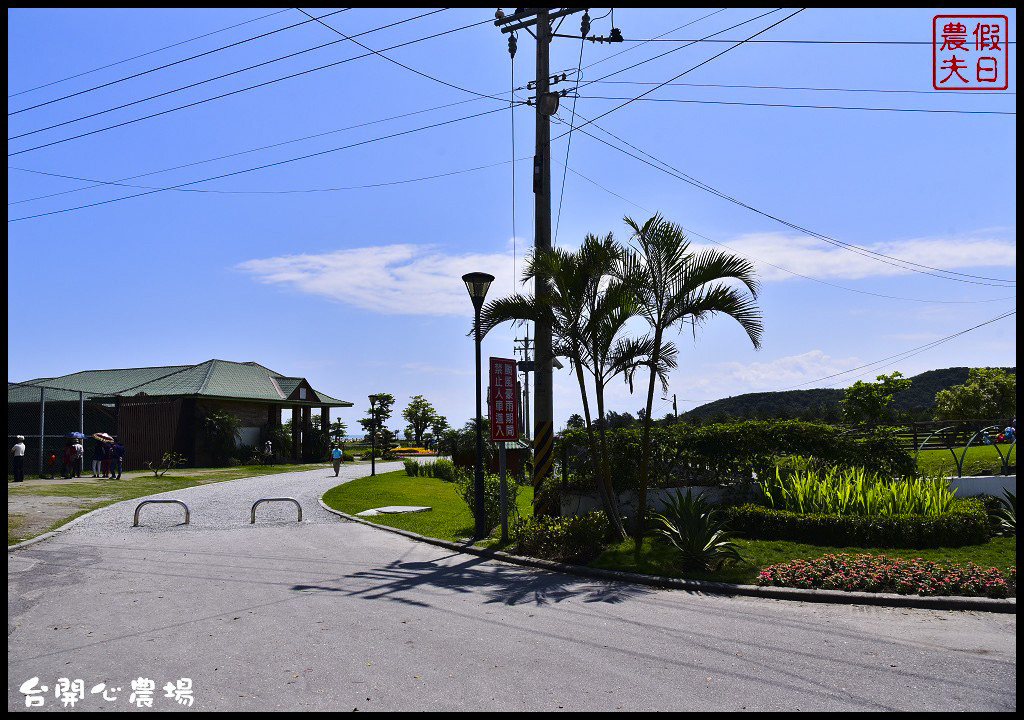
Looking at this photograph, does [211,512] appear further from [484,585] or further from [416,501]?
[484,585]

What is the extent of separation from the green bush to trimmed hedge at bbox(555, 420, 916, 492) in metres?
1.73

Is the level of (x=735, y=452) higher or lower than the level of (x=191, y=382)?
lower

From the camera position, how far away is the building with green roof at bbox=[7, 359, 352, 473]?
115 feet

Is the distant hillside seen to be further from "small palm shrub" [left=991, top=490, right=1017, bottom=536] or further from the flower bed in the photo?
the flower bed

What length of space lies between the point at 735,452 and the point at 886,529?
118 inches

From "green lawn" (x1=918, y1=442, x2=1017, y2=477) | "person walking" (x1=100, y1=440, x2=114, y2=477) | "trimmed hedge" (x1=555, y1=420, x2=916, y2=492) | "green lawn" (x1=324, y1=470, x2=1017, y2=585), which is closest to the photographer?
"green lawn" (x1=324, y1=470, x2=1017, y2=585)

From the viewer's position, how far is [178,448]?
124ft

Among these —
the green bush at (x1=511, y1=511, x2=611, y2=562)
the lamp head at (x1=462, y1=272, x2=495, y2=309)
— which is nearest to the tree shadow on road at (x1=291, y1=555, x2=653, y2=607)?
the green bush at (x1=511, y1=511, x2=611, y2=562)

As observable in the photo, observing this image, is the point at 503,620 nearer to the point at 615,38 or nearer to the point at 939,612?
the point at 939,612

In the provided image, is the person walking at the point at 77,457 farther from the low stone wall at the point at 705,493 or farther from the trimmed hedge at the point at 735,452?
the trimmed hedge at the point at 735,452

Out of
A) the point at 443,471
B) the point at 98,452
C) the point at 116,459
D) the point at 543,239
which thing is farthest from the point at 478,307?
the point at 98,452

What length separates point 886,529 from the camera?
10.8 m

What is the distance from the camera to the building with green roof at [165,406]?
35.1m

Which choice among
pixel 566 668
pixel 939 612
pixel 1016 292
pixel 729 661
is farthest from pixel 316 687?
pixel 939 612
